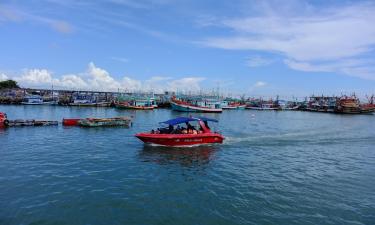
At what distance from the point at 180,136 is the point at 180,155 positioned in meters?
3.22

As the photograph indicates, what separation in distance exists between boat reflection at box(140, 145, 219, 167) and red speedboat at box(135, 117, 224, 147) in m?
0.64

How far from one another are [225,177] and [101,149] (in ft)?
45.8

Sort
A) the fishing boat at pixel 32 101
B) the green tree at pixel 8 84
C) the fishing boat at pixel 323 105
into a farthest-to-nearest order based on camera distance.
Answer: the green tree at pixel 8 84 < the fishing boat at pixel 323 105 < the fishing boat at pixel 32 101

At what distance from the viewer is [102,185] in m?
20.2

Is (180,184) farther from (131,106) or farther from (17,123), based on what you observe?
(131,106)

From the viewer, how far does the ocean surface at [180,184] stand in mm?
16297

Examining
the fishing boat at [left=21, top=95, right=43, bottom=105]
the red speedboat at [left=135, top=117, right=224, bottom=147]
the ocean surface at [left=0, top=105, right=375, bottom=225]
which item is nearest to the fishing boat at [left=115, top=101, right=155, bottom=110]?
the fishing boat at [left=21, top=95, right=43, bottom=105]

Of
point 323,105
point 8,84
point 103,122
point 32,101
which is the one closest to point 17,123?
point 103,122

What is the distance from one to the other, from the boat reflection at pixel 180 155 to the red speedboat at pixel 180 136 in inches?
25.1

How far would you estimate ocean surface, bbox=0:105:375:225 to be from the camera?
16.3 m

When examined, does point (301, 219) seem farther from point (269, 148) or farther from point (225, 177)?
point (269, 148)

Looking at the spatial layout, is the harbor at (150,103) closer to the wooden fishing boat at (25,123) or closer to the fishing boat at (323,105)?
the fishing boat at (323,105)

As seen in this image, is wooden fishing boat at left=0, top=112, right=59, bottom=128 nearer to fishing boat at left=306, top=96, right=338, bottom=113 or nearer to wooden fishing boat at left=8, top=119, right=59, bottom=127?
wooden fishing boat at left=8, top=119, right=59, bottom=127

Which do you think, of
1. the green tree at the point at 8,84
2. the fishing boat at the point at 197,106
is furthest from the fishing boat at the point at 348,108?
the green tree at the point at 8,84
